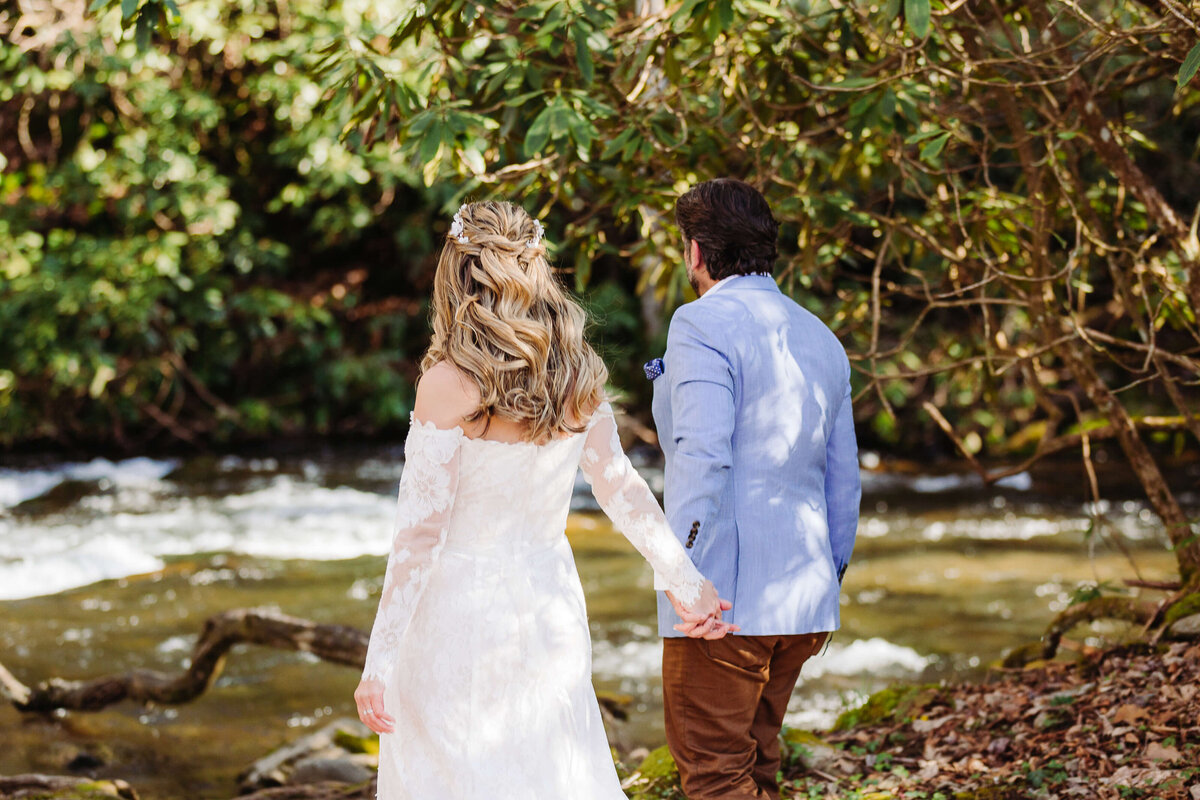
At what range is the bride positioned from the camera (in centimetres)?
224

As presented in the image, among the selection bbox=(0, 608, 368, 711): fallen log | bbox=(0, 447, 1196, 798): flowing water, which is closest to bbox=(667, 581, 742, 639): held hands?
bbox=(0, 447, 1196, 798): flowing water

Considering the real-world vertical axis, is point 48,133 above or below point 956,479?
above

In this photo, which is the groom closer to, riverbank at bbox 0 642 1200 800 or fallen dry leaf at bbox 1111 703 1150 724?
riverbank at bbox 0 642 1200 800

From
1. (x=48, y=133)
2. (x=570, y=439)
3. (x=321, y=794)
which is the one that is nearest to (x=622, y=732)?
(x=321, y=794)

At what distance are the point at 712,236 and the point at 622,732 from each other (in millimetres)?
3174

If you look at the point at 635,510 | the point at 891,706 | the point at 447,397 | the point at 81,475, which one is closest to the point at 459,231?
the point at 447,397

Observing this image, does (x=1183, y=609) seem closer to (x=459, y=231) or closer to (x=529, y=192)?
(x=529, y=192)

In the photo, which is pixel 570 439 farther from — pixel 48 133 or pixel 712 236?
pixel 48 133

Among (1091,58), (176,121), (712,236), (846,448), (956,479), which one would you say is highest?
(176,121)

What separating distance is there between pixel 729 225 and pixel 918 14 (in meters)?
0.87

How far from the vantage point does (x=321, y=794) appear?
4039 mm

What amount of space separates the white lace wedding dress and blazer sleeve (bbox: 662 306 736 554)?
0.11 meters

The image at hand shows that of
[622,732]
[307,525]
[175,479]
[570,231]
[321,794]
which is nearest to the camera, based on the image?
[321,794]

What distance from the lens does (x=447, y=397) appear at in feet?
7.36
